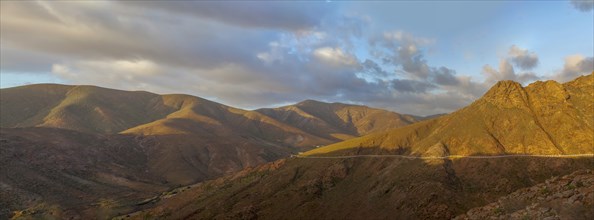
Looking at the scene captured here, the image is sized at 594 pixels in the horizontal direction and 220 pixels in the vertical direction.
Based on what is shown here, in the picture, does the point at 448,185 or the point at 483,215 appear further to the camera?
the point at 448,185

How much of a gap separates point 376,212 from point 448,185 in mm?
9007

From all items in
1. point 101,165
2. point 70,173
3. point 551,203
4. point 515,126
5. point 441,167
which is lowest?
point 70,173

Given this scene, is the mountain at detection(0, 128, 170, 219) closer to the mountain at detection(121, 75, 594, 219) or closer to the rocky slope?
the mountain at detection(121, 75, 594, 219)

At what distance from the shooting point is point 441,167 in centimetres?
5444

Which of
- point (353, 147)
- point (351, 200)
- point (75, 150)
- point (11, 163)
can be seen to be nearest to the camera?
point (351, 200)

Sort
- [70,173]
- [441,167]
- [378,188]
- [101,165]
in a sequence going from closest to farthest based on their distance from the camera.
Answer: [441,167] → [378,188] → [70,173] → [101,165]

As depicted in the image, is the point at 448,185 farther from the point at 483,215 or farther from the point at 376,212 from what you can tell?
the point at 483,215

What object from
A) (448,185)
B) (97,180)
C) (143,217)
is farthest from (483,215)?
(97,180)

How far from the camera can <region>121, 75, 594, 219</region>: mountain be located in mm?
49219

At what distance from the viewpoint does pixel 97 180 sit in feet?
404

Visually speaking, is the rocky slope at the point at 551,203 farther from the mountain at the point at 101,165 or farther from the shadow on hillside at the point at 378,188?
the mountain at the point at 101,165

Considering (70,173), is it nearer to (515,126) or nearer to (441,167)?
(441,167)

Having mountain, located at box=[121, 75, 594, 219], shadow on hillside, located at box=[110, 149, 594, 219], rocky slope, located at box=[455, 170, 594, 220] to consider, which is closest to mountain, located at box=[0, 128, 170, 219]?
shadow on hillside, located at box=[110, 149, 594, 219]

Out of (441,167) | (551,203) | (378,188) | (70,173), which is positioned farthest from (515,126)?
(70,173)
